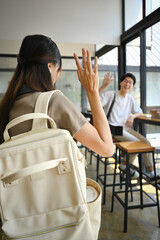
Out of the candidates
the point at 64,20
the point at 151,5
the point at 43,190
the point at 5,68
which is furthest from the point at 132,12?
the point at 43,190

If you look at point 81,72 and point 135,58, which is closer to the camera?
point 81,72

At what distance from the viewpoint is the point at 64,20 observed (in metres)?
4.02

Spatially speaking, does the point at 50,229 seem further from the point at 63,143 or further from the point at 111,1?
the point at 111,1

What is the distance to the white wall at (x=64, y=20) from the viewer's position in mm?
3873

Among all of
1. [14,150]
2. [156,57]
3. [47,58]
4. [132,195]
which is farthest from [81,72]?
[156,57]

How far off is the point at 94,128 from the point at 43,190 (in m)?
0.29

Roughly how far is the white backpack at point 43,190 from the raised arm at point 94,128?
13 cm

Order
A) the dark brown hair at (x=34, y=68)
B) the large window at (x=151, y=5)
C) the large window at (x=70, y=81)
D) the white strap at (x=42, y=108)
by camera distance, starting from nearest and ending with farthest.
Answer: the white strap at (x=42, y=108) → the dark brown hair at (x=34, y=68) → the large window at (x=151, y=5) → the large window at (x=70, y=81)

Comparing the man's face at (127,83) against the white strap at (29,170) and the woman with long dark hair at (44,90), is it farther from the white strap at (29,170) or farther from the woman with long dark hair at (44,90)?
the white strap at (29,170)

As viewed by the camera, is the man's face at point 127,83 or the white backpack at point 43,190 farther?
the man's face at point 127,83

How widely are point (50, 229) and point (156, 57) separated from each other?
299 centimetres

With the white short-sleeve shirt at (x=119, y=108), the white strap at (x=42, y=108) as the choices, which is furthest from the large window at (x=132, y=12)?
the white strap at (x=42, y=108)

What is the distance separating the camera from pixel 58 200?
0.63 m

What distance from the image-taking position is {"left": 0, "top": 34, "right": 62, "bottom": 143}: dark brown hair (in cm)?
80
